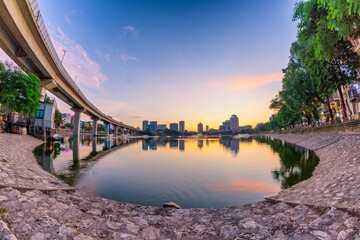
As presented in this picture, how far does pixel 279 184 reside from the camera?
11.1 meters

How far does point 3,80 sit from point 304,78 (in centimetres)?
6012

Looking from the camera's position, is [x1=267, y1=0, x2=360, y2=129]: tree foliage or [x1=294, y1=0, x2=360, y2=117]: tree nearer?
[x1=294, y1=0, x2=360, y2=117]: tree

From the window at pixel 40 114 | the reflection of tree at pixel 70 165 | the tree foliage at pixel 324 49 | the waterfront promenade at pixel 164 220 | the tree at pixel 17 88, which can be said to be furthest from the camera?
the window at pixel 40 114

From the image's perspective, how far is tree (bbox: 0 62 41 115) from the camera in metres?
27.9

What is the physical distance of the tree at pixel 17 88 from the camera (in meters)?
27.9

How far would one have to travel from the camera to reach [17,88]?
28.6 meters

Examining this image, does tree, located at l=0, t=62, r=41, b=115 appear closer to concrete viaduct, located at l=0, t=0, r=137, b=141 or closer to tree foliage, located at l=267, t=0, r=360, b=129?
concrete viaduct, located at l=0, t=0, r=137, b=141

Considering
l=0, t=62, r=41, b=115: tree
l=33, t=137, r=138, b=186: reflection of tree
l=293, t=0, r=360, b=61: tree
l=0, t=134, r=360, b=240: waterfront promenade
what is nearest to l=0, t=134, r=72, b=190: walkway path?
l=0, t=134, r=360, b=240: waterfront promenade

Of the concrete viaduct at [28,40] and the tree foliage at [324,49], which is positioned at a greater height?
the concrete viaduct at [28,40]

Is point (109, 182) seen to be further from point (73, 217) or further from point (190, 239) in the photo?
point (190, 239)

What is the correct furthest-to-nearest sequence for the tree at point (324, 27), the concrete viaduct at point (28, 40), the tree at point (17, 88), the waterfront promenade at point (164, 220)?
1. the tree at point (17, 88)
2. the concrete viaduct at point (28, 40)
3. the tree at point (324, 27)
4. the waterfront promenade at point (164, 220)

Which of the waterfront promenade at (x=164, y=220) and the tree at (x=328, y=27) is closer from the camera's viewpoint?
the waterfront promenade at (x=164, y=220)

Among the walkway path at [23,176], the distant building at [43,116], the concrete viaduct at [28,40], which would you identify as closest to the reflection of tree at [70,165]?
the walkway path at [23,176]

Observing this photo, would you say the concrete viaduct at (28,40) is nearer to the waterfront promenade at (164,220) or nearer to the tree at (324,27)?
the waterfront promenade at (164,220)
